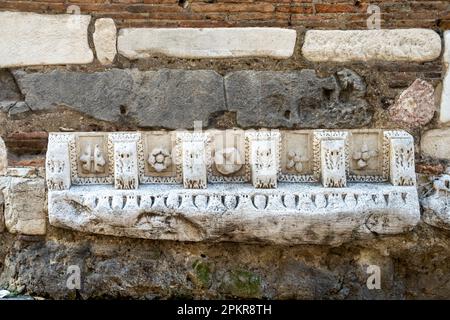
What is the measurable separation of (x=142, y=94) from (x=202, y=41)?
1.47 feet

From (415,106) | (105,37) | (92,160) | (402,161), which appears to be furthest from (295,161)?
(105,37)

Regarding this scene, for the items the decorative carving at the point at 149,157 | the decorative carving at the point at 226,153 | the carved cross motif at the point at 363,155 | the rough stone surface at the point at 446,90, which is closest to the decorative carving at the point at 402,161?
the carved cross motif at the point at 363,155

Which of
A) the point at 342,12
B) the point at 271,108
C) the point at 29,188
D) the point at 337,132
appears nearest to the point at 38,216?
the point at 29,188

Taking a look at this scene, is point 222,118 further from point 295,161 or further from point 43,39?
point 43,39

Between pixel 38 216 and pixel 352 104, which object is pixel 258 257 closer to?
pixel 352 104

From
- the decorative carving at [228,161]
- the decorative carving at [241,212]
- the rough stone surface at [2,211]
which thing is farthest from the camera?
the rough stone surface at [2,211]

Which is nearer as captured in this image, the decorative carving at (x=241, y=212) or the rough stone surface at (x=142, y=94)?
the decorative carving at (x=241, y=212)

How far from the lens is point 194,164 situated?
3049 mm

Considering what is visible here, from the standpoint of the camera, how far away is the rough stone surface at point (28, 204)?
3.14 metres

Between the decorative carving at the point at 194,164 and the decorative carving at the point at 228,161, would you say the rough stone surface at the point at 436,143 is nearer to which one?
the decorative carving at the point at 228,161

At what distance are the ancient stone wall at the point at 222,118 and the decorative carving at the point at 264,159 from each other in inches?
0.9

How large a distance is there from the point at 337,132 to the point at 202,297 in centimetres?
120

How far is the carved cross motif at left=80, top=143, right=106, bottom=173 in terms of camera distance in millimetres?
3105

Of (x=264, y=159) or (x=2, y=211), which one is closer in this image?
(x=264, y=159)
